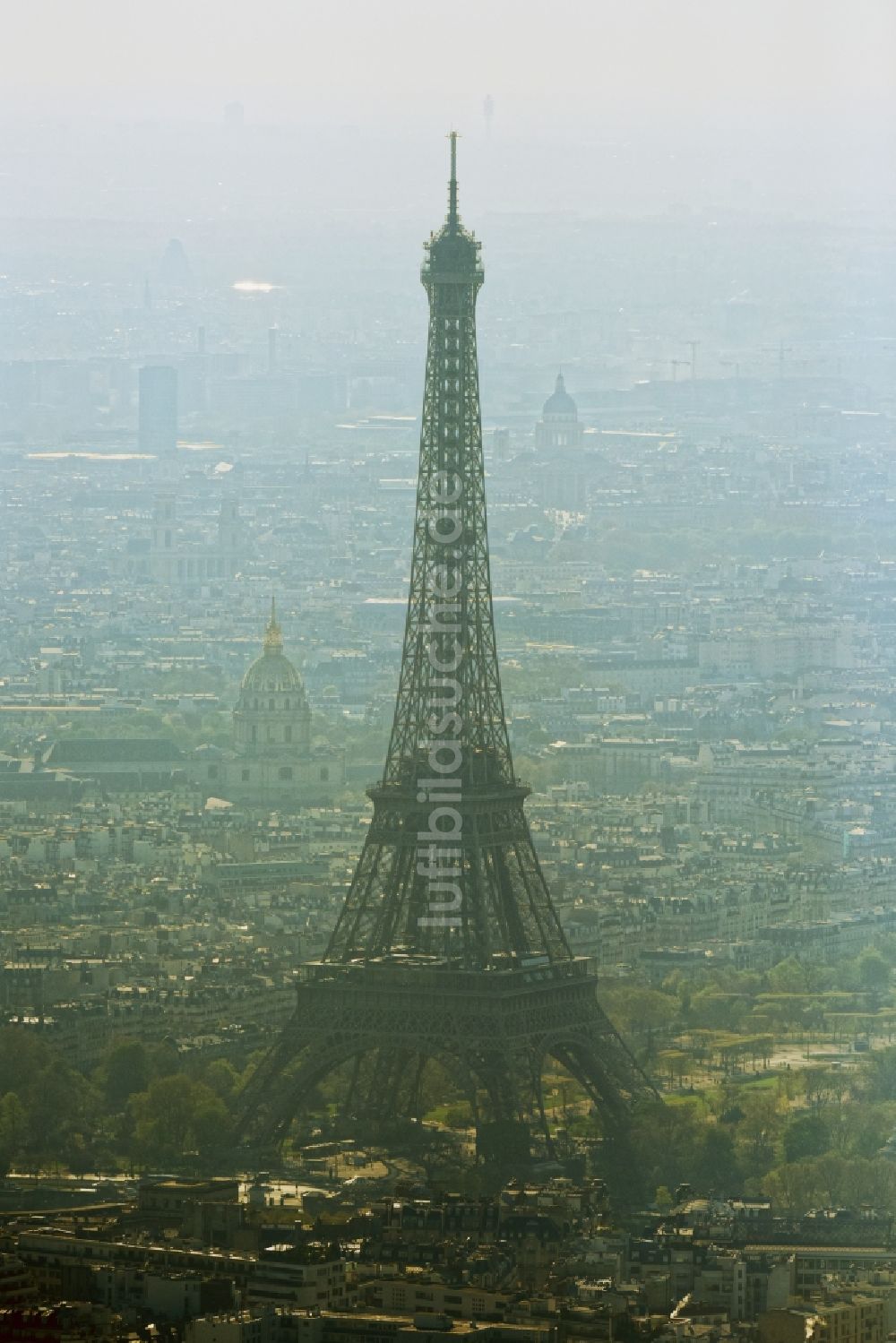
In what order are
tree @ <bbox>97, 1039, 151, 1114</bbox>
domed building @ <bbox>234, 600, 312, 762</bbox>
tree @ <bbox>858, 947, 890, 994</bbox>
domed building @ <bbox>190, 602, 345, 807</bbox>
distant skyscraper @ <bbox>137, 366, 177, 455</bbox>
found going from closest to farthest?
tree @ <bbox>97, 1039, 151, 1114</bbox> → tree @ <bbox>858, 947, 890, 994</bbox> → domed building @ <bbox>190, 602, 345, 807</bbox> → domed building @ <bbox>234, 600, 312, 762</bbox> → distant skyscraper @ <bbox>137, 366, 177, 455</bbox>

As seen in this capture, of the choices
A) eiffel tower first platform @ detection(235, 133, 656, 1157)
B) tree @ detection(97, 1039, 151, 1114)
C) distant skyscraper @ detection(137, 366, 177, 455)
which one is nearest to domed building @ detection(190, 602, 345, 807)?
distant skyscraper @ detection(137, 366, 177, 455)

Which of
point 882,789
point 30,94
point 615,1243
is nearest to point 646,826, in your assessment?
point 882,789

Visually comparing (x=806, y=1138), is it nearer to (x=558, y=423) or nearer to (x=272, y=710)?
(x=272, y=710)

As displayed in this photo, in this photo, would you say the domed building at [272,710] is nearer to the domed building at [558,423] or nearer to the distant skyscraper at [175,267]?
the distant skyscraper at [175,267]

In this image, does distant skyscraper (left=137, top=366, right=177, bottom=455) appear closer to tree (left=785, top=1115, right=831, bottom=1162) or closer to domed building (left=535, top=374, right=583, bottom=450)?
domed building (left=535, top=374, right=583, bottom=450)

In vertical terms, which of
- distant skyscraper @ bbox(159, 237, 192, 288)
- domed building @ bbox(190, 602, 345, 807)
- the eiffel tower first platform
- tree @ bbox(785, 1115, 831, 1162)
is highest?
distant skyscraper @ bbox(159, 237, 192, 288)

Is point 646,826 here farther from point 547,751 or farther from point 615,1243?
Answer: point 615,1243
